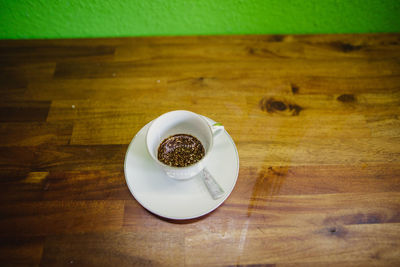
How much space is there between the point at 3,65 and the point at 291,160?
107 centimetres

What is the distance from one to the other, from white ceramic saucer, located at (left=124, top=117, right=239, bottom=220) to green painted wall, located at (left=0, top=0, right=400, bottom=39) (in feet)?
1.73

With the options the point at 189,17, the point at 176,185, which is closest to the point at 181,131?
the point at 176,185

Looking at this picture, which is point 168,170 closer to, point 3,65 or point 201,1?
point 201,1

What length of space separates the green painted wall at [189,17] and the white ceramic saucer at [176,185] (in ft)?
1.73

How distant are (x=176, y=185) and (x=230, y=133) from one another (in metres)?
0.26

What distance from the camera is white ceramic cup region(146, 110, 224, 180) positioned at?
59 cm

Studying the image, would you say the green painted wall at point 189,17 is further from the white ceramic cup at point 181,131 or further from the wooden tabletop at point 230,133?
the white ceramic cup at point 181,131

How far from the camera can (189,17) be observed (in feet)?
3.15

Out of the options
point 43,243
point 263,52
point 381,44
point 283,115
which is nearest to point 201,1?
point 263,52

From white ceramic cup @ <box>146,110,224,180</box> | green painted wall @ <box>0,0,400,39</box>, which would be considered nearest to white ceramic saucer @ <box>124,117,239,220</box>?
white ceramic cup @ <box>146,110,224,180</box>

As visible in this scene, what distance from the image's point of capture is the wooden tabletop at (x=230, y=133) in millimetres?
636

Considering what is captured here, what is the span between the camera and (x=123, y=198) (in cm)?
69

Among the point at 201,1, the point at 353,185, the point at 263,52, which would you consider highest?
the point at 201,1

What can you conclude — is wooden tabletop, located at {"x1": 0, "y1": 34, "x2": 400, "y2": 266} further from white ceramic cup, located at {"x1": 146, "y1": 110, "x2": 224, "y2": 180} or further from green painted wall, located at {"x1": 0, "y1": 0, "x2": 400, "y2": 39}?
white ceramic cup, located at {"x1": 146, "y1": 110, "x2": 224, "y2": 180}
